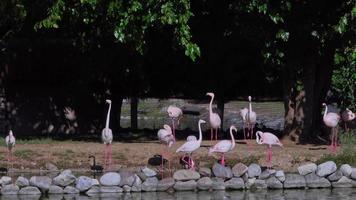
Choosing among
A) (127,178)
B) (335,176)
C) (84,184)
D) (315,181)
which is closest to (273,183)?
(315,181)

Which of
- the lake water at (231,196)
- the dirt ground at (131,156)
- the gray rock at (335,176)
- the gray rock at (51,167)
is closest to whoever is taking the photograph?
the lake water at (231,196)

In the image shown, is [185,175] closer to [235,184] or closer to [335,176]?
[235,184]

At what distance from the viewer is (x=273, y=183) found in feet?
55.0

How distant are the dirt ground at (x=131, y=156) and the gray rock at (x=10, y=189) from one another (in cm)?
266

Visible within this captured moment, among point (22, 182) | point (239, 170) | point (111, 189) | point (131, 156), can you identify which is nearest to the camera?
point (22, 182)

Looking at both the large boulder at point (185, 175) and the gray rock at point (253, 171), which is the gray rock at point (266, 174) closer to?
the gray rock at point (253, 171)

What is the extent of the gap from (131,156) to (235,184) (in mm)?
3527

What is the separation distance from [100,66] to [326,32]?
830cm

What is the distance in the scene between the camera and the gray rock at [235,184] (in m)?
16.6

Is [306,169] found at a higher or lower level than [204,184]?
higher

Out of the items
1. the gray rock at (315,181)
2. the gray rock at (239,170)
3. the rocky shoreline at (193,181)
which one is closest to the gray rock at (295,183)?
the rocky shoreline at (193,181)

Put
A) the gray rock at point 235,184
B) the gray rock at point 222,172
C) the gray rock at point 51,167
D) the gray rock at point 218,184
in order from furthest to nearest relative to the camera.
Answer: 1. the gray rock at point 51,167
2. the gray rock at point 222,172
3. the gray rock at point 235,184
4. the gray rock at point 218,184

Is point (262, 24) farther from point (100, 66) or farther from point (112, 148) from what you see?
point (100, 66)

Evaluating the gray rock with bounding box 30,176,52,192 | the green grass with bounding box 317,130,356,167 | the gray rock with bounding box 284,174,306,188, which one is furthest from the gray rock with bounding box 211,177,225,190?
the gray rock with bounding box 30,176,52,192
